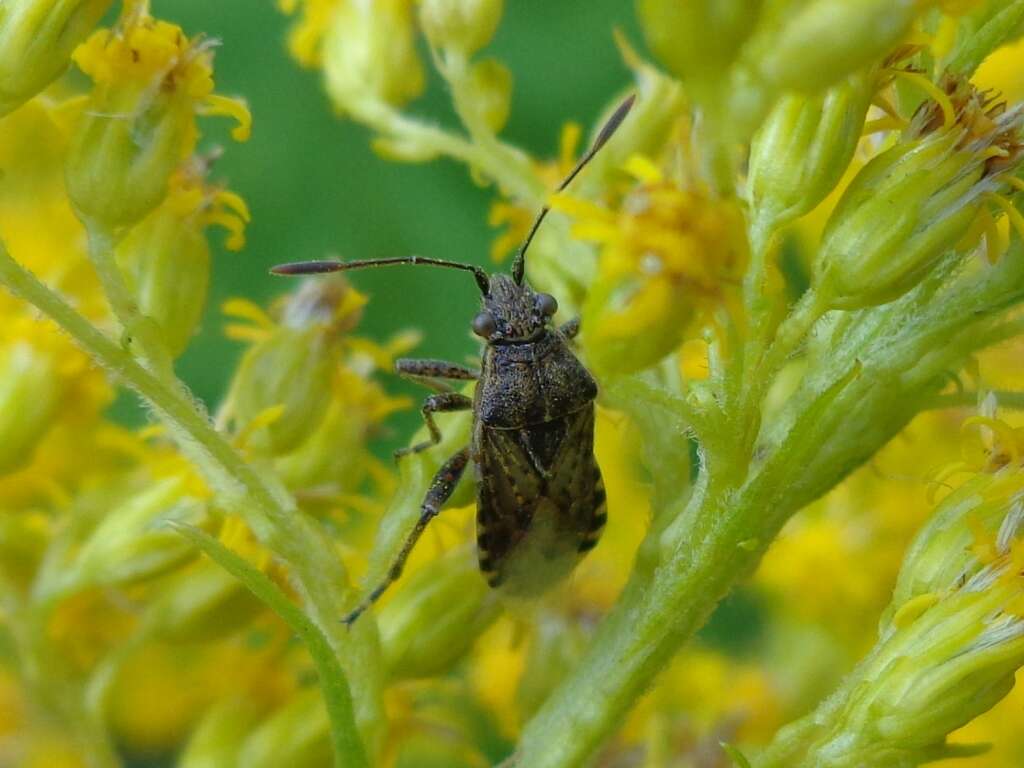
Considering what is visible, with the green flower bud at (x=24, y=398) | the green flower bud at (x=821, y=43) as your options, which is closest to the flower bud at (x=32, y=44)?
the green flower bud at (x=24, y=398)

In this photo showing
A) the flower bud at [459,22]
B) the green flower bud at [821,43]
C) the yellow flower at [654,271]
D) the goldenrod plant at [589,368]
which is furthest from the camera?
the flower bud at [459,22]

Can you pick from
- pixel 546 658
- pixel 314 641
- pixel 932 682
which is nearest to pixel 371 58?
pixel 546 658

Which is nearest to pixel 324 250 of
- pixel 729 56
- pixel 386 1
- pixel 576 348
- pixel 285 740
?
pixel 386 1

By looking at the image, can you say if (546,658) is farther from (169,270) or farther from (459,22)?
(459,22)

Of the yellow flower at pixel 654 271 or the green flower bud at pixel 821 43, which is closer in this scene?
the green flower bud at pixel 821 43

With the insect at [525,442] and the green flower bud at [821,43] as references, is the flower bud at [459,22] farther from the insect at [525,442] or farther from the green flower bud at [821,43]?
the green flower bud at [821,43]

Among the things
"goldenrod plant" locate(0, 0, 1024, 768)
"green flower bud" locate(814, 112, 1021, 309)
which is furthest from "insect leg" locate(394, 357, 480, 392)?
"green flower bud" locate(814, 112, 1021, 309)

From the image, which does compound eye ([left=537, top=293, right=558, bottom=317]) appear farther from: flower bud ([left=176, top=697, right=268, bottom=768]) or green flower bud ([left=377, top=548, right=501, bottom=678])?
flower bud ([left=176, top=697, right=268, bottom=768])
